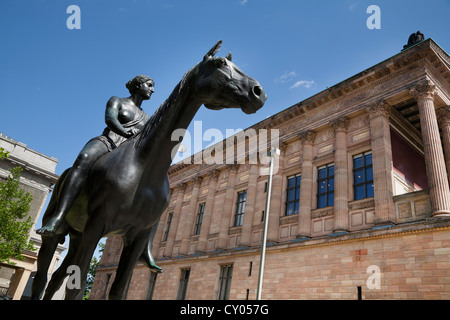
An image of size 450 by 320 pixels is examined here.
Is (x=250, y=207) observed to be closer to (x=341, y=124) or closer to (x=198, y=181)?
(x=198, y=181)

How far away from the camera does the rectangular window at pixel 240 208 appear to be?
82.0 ft

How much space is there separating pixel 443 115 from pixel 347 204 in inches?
309

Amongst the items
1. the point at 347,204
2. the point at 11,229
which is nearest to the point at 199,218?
the point at 11,229

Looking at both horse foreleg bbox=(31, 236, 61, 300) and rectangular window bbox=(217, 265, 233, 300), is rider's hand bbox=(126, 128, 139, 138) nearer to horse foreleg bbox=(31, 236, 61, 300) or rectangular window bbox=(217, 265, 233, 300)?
horse foreleg bbox=(31, 236, 61, 300)

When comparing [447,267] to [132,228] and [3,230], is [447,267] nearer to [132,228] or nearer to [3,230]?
[132,228]

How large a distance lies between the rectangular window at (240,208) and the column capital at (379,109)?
37.6 ft

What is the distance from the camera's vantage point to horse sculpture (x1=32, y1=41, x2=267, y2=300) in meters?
2.88

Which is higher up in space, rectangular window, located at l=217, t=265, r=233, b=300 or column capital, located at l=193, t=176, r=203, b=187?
column capital, located at l=193, t=176, r=203, b=187

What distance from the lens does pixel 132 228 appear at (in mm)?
3098

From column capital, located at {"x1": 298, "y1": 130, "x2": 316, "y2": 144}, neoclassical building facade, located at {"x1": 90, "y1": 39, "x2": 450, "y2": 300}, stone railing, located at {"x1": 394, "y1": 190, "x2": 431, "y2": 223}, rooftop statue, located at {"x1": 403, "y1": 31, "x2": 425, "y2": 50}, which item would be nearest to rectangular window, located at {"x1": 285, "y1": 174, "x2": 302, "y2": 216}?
neoclassical building facade, located at {"x1": 90, "y1": 39, "x2": 450, "y2": 300}

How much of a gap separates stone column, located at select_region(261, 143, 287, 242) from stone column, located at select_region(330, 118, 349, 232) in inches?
172

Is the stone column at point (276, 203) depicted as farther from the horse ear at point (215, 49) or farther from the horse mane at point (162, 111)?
the horse ear at point (215, 49)

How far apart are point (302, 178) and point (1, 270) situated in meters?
32.2

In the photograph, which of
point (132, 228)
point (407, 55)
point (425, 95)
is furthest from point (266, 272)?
point (132, 228)
